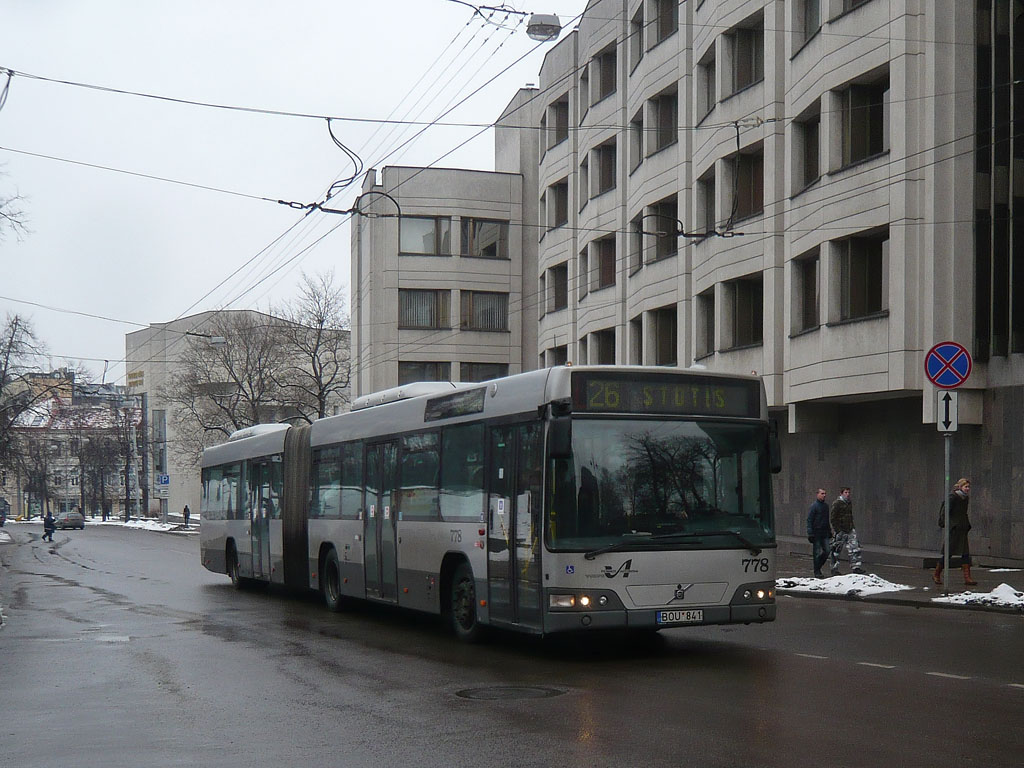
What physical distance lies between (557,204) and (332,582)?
34528mm

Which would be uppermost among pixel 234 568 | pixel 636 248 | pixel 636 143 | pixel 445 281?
pixel 636 143

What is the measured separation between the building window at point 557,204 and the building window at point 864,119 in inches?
935

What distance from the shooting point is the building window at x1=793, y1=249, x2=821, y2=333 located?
30641 mm

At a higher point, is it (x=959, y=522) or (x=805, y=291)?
(x=805, y=291)

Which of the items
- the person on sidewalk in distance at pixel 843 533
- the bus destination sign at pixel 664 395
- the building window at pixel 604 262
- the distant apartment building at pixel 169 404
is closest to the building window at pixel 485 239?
the distant apartment building at pixel 169 404

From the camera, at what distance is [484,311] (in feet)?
217

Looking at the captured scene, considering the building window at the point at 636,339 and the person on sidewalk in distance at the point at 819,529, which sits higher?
the building window at the point at 636,339

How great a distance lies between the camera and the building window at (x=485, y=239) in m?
65.6

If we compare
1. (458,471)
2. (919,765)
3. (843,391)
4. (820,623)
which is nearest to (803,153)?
(843,391)

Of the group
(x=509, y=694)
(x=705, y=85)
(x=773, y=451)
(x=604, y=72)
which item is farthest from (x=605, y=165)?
(x=509, y=694)

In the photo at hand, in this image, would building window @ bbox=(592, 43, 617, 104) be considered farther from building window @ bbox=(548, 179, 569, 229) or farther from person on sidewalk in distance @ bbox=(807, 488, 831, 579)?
person on sidewalk in distance @ bbox=(807, 488, 831, 579)

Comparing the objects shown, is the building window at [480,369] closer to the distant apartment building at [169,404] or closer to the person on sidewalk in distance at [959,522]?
the distant apartment building at [169,404]

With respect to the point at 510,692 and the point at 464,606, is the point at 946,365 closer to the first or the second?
the point at 464,606

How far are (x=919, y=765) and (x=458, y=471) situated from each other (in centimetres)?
782
